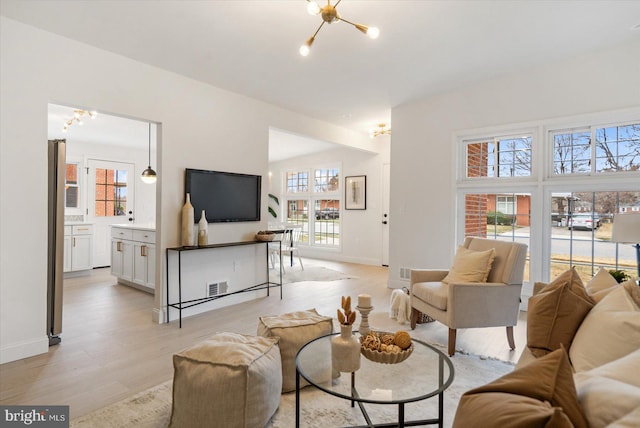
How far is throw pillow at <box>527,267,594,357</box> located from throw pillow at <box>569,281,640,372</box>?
0.17 feet

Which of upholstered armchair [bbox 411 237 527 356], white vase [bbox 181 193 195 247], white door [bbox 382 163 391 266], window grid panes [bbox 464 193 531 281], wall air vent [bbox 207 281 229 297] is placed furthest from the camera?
white door [bbox 382 163 391 266]

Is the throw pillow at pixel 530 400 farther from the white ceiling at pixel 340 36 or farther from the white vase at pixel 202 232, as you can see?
the white vase at pixel 202 232

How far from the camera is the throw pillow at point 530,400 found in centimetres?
69

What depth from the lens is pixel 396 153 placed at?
4984 millimetres

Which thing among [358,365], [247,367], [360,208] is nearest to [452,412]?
[358,365]

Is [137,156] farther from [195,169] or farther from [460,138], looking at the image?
[460,138]

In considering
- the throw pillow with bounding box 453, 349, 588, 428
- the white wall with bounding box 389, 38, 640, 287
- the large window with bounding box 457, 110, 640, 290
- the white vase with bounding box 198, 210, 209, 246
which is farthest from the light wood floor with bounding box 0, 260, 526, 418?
the throw pillow with bounding box 453, 349, 588, 428

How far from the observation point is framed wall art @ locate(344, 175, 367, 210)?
720 centimetres

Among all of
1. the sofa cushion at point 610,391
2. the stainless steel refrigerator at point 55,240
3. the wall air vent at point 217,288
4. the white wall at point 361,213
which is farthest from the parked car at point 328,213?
the sofa cushion at point 610,391

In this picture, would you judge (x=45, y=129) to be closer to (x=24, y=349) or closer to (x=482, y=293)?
(x=24, y=349)

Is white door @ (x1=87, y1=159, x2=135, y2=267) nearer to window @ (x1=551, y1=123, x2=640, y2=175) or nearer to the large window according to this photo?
the large window

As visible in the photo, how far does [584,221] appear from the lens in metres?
3.70

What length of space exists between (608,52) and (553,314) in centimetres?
333

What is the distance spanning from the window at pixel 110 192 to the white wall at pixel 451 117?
5.55 meters
